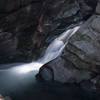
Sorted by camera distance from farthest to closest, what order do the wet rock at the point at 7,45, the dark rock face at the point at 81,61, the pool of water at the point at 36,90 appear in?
1. the wet rock at the point at 7,45
2. the dark rock face at the point at 81,61
3. the pool of water at the point at 36,90

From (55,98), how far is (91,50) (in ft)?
18.5

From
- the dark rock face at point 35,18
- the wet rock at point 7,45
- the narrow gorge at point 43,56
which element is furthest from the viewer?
the wet rock at point 7,45

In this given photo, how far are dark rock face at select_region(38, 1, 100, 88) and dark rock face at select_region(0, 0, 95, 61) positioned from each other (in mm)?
4292

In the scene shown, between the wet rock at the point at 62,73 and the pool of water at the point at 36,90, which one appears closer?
the pool of water at the point at 36,90

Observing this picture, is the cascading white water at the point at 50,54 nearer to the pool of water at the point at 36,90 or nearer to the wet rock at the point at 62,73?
the pool of water at the point at 36,90

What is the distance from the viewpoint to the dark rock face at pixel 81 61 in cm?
2292

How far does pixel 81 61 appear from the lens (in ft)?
76.8

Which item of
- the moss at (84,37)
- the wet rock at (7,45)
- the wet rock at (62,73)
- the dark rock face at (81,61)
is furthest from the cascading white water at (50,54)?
the moss at (84,37)

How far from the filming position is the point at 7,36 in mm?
25391

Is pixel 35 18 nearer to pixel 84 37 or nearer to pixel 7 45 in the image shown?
pixel 7 45

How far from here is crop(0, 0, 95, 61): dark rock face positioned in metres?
24.4

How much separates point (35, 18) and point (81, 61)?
6.95m

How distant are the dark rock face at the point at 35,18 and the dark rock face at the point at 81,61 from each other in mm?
4292

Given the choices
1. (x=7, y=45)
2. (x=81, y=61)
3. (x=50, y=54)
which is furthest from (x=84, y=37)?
(x=7, y=45)
